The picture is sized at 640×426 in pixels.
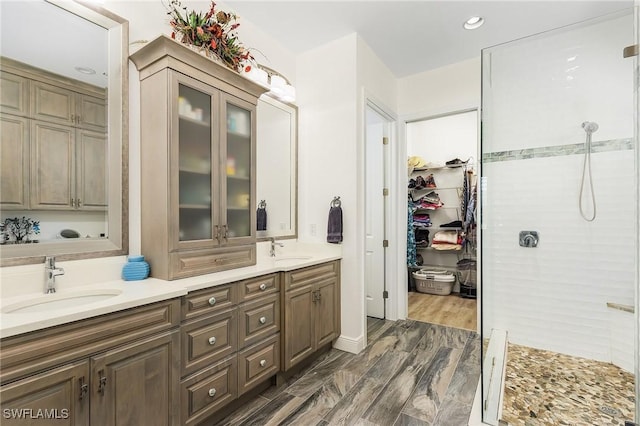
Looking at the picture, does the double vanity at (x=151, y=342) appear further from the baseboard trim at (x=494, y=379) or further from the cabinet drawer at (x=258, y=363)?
the baseboard trim at (x=494, y=379)

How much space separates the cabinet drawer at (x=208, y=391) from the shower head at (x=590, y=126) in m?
3.14

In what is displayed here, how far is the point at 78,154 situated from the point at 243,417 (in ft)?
5.76

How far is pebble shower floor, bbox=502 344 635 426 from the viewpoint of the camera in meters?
1.71

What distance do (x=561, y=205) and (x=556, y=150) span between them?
47 cm

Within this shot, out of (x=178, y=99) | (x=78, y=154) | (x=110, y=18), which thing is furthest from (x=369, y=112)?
(x=78, y=154)

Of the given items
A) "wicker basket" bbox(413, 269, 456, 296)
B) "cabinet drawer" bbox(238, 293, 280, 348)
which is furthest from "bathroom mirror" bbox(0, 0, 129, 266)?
"wicker basket" bbox(413, 269, 456, 296)

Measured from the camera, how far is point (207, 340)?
5.33 ft

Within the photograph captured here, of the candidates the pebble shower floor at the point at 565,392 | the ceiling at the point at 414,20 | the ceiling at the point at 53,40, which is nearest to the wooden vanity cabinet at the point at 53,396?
the ceiling at the point at 53,40

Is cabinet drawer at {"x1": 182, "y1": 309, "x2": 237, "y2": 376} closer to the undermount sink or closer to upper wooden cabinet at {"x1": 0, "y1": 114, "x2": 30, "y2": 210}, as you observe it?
the undermount sink

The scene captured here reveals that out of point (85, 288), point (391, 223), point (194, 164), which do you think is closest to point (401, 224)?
point (391, 223)

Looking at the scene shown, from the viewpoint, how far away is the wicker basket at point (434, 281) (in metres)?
4.52

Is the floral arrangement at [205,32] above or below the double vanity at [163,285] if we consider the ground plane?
above

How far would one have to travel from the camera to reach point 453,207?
191 inches

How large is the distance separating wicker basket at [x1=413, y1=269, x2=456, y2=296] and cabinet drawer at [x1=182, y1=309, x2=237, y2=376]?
359 cm
